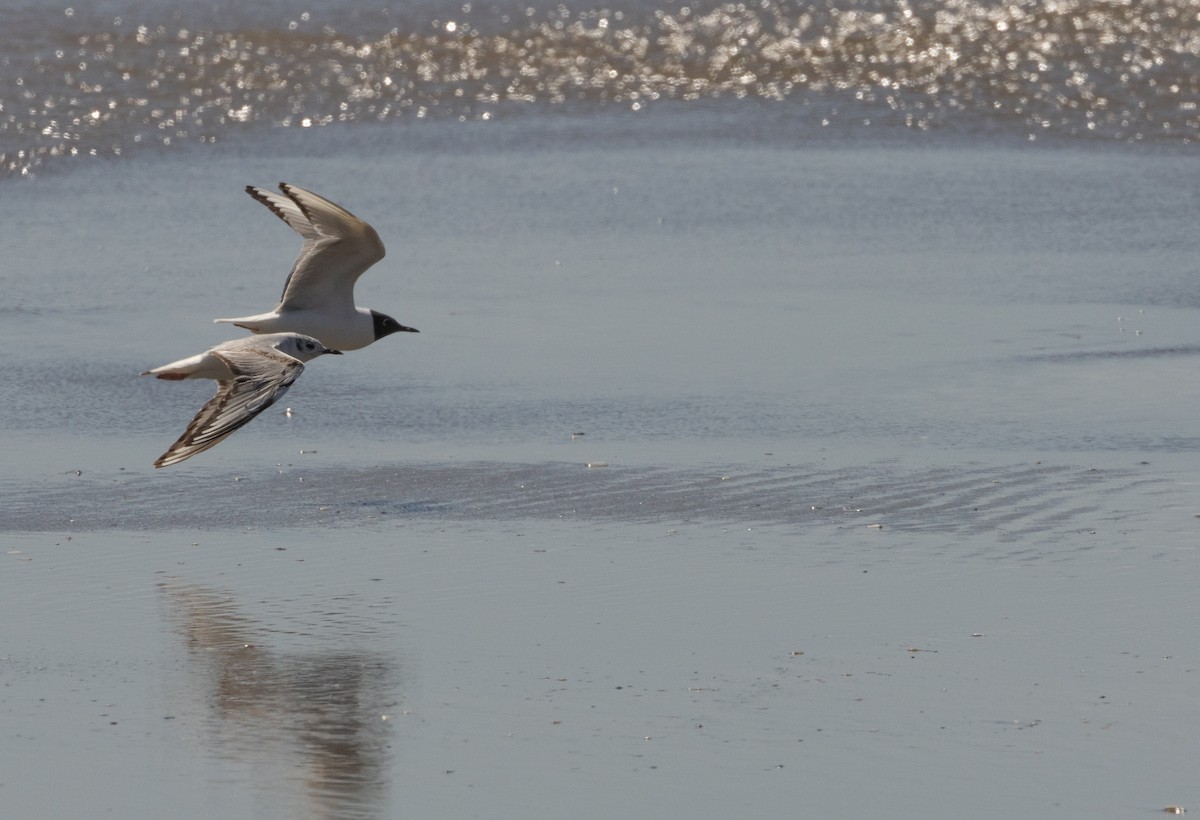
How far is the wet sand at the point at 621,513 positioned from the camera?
4.83 meters

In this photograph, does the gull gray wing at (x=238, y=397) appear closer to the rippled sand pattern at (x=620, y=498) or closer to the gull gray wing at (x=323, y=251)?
the rippled sand pattern at (x=620, y=498)

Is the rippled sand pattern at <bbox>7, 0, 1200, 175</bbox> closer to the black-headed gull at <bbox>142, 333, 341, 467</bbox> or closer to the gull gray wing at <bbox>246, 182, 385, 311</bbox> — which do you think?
the gull gray wing at <bbox>246, 182, 385, 311</bbox>

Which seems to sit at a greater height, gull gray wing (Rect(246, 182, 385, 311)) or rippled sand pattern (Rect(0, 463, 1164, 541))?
gull gray wing (Rect(246, 182, 385, 311))

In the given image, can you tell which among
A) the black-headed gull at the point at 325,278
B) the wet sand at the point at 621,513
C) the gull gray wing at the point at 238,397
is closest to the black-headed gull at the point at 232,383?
the gull gray wing at the point at 238,397

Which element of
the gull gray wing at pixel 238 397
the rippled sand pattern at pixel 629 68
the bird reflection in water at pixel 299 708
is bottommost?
the bird reflection in water at pixel 299 708

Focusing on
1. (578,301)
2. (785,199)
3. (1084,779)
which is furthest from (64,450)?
(785,199)

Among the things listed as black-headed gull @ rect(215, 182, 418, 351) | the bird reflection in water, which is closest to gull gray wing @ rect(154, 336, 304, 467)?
the bird reflection in water

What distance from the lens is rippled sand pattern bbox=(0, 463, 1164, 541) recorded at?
693 cm

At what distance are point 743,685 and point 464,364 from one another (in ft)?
13.5

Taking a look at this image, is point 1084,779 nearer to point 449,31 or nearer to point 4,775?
point 4,775

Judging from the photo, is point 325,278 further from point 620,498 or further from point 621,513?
point 621,513

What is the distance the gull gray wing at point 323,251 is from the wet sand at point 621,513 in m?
0.50

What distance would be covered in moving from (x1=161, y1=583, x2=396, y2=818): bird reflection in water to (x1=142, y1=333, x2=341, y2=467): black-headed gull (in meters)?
0.52

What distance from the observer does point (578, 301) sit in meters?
10.3
